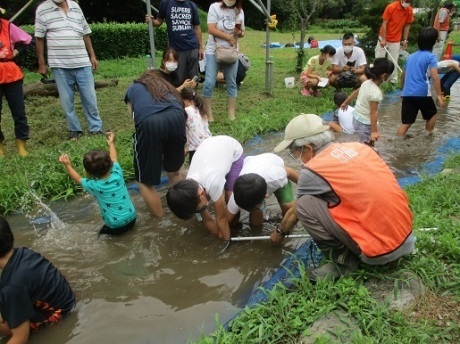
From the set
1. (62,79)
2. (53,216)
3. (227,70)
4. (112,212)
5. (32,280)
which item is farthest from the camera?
(227,70)

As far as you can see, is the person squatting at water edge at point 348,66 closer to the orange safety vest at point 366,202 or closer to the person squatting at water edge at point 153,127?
the person squatting at water edge at point 153,127

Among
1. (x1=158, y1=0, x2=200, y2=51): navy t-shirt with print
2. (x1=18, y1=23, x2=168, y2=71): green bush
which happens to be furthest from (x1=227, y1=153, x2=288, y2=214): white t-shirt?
(x1=18, y1=23, x2=168, y2=71): green bush

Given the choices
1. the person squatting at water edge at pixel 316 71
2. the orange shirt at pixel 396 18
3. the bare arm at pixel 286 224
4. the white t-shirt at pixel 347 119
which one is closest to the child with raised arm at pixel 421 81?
the white t-shirt at pixel 347 119

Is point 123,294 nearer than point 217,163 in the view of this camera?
Yes

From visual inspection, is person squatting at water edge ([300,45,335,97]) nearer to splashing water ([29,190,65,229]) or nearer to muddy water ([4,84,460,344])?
muddy water ([4,84,460,344])

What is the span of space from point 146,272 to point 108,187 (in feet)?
2.51

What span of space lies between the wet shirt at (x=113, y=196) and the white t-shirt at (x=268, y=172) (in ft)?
2.98

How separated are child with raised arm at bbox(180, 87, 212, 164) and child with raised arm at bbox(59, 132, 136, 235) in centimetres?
85

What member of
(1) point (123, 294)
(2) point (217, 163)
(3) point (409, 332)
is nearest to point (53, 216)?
(1) point (123, 294)

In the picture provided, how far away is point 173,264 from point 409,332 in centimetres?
177

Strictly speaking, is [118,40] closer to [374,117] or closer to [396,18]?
[396,18]

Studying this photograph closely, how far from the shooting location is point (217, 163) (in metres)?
3.25

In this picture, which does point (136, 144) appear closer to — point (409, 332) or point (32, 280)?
point (32, 280)

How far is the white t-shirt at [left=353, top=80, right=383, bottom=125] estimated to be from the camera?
4711 mm
